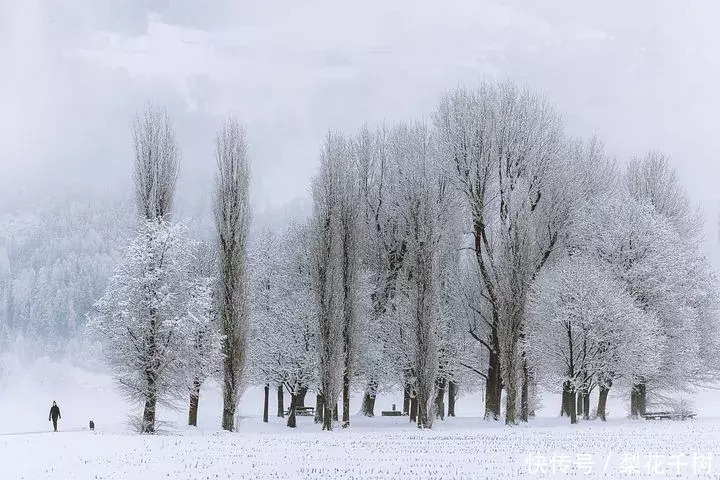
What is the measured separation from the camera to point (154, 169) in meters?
41.0

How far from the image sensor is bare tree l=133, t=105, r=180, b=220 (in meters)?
40.8

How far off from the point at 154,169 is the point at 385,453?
20.3m

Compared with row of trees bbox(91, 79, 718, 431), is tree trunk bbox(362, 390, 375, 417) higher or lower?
lower

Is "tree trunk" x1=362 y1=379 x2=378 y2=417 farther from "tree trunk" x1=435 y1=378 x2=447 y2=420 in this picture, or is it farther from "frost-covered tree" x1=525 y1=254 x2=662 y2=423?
"frost-covered tree" x1=525 y1=254 x2=662 y2=423

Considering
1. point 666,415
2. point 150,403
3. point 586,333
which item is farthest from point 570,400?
point 150,403

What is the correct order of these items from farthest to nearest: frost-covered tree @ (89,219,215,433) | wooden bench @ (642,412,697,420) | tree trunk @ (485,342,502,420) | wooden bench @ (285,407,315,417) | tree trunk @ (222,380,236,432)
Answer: wooden bench @ (285,407,315,417) < wooden bench @ (642,412,697,420) < tree trunk @ (485,342,502,420) < tree trunk @ (222,380,236,432) < frost-covered tree @ (89,219,215,433)

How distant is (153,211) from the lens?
40562 millimetres

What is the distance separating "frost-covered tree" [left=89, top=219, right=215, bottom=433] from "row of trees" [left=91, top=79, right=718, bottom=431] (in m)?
0.09

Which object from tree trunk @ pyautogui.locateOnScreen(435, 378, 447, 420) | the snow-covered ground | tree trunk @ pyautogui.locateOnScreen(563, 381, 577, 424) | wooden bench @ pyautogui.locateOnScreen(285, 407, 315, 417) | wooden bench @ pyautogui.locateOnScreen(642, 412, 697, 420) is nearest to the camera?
the snow-covered ground

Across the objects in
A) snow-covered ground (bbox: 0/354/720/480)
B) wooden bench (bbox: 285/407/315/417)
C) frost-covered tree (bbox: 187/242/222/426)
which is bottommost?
wooden bench (bbox: 285/407/315/417)

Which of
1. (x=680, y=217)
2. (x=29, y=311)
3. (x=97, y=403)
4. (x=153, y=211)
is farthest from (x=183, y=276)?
(x=29, y=311)

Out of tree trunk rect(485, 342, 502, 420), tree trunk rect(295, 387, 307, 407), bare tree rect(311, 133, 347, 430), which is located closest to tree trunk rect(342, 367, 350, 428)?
bare tree rect(311, 133, 347, 430)

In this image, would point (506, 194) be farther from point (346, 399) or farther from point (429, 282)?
→ point (346, 399)

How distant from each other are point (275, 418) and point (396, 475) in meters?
32.5
